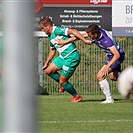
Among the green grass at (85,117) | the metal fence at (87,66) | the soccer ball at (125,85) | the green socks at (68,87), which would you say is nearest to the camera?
the soccer ball at (125,85)

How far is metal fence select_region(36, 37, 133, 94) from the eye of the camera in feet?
64.7

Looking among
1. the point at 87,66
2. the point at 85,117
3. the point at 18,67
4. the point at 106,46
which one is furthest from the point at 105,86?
the point at 18,67

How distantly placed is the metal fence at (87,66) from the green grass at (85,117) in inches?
165

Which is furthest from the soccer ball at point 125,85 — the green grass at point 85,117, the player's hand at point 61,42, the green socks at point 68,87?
the green socks at point 68,87

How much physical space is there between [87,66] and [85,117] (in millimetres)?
8494

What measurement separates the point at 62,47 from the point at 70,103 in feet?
4.26

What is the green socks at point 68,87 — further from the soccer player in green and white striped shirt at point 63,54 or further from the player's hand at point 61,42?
the player's hand at point 61,42

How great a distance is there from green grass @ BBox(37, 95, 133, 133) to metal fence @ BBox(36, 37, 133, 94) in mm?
4182

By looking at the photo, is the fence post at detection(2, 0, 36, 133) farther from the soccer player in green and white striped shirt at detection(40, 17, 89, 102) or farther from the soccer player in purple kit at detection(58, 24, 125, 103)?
the soccer player in green and white striped shirt at detection(40, 17, 89, 102)

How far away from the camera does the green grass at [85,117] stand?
379 inches

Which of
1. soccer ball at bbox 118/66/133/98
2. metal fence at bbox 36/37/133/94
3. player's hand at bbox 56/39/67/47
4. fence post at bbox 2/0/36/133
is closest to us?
fence post at bbox 2/0/36/133

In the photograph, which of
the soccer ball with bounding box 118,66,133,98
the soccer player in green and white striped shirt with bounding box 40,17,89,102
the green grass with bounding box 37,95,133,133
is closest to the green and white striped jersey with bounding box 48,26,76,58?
the soccer player in green and white striped shirt with bounding box 40,17,89,102

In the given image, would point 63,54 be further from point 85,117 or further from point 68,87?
point 85,117

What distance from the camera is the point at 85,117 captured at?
38.4 feet
